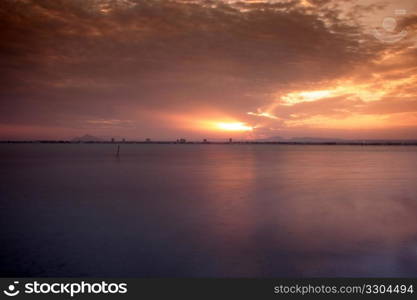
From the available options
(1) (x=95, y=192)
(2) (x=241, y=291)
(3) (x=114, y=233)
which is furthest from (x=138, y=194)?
(2) (x=241, y=291)

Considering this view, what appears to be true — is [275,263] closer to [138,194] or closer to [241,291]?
[241,291]

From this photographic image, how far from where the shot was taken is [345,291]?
7324 mm

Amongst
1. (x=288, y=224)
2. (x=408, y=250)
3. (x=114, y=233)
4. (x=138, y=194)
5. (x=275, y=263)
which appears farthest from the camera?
(x=138, y=194)

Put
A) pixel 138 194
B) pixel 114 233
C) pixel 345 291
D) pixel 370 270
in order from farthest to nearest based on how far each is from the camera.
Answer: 1. pixel 138 194
2. pixel 114 233
3. pixel 370 270
4. pixel 345 291

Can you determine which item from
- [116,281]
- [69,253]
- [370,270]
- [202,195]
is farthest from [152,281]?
[202,195]

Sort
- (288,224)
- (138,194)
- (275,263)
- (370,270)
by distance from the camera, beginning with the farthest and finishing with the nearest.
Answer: (138,194) → (288,224) → (275,263) → (370,270)

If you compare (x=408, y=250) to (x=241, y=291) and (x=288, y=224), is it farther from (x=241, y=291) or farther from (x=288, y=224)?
(x=241, y=291)

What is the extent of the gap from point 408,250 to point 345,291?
3.83m

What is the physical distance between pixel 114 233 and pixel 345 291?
7.45 meters

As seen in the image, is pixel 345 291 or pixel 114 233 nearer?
pixel 345 291

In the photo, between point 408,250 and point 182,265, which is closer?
point 182,265

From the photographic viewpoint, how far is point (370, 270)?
8.33 m

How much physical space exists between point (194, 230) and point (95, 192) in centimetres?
1077

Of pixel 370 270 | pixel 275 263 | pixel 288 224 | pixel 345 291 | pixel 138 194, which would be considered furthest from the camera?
pixel 138 194
